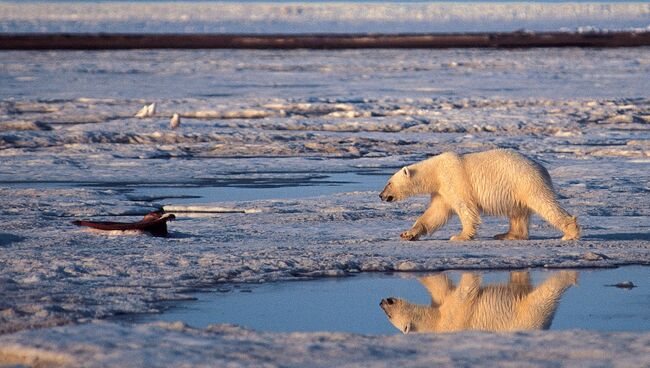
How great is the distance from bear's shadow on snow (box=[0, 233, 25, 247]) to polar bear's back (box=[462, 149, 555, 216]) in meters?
3.00

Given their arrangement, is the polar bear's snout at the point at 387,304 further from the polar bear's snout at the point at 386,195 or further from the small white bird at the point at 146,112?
the small white bird at the point at 146,112

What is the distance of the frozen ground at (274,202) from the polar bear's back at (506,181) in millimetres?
291

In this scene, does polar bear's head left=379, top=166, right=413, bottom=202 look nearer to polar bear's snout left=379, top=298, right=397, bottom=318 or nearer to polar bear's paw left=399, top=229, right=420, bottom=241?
polar bear's paw left=399, top=229, right=420, bottom=241

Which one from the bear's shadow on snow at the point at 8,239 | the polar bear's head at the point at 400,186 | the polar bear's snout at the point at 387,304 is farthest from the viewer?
the polar bear's head at the point at 400,186

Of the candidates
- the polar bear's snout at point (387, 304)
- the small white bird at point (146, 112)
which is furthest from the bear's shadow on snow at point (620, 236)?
the small white bird at point (146, 112)

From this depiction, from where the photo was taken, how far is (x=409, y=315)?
5590 millimetres

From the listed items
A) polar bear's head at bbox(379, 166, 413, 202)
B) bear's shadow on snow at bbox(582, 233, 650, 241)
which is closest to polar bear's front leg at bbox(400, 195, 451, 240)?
polar bear's head at bbox(379, 166, 413, 202)

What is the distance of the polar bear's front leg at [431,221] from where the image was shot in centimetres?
766

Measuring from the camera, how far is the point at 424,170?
787 centimetres

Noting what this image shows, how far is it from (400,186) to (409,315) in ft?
8.20

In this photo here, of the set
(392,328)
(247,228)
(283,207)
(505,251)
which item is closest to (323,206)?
(283,207)

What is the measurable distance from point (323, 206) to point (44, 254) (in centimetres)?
279

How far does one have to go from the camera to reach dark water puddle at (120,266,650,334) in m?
5.40

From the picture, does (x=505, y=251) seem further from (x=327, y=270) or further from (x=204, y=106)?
(x=204, y=106)
